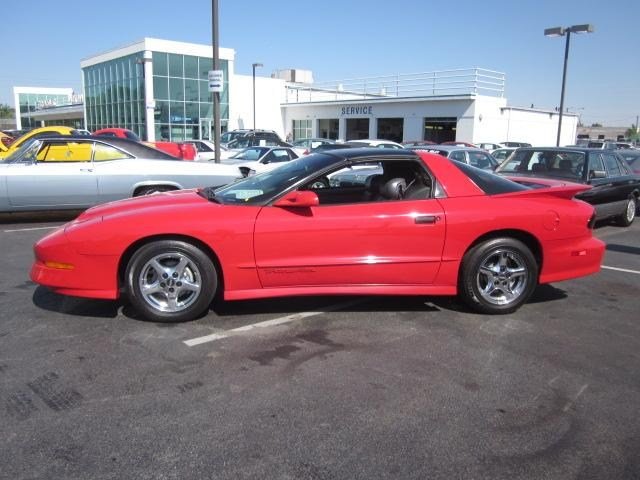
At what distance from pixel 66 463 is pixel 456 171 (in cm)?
369

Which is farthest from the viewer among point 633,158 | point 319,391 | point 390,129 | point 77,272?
point 390,129

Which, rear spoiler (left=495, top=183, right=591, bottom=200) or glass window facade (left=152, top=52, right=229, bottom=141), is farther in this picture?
glass window facade (left=152, top=52, right=229, bottom=141)

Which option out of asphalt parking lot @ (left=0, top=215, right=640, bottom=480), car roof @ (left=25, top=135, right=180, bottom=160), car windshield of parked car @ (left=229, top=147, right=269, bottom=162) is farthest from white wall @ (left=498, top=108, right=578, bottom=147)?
asphalt parking lot @ (left=0, top=215, right=640, bottom=480)

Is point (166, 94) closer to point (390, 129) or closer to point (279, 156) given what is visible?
point (390, 129)

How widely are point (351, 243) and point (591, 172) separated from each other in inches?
249

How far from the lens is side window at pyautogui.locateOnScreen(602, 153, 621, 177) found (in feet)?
31.5

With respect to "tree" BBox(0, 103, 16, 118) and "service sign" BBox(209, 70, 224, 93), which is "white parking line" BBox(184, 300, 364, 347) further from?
"tree" BBox(0, 103, 16, 118)

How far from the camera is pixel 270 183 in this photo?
15.4ft

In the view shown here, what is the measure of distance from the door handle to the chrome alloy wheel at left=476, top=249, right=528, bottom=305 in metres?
0.60

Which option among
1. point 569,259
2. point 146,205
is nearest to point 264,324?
point 146,205

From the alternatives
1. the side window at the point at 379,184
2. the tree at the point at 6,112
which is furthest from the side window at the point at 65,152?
the tree at the point at 6,112

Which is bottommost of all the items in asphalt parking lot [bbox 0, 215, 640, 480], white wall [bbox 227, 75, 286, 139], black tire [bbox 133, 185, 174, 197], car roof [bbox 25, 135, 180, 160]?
asphalt parking lot [bbox 0, 215, 640, 480]

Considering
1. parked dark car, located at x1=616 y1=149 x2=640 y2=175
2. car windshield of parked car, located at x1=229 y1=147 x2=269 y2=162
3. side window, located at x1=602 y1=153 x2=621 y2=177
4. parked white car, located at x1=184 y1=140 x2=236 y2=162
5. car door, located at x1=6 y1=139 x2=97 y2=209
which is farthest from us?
parked white car, located at x1=184 y1=140 x2=236 y2=162

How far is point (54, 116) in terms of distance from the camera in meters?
64.6
